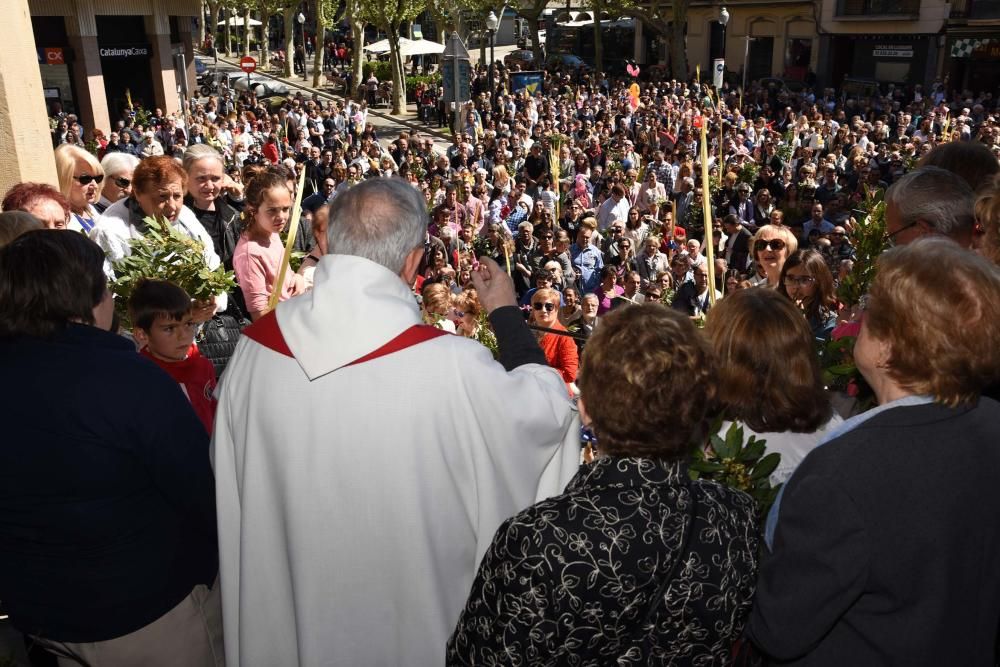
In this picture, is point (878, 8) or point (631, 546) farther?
point (878, 8)

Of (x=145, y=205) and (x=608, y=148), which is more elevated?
(x=145, y=205)

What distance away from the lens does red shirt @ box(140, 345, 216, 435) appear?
3.09m

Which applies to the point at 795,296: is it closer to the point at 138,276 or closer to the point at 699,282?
the point at 138,276

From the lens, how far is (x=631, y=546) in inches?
60.1

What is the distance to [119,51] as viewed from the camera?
2275 centimetres

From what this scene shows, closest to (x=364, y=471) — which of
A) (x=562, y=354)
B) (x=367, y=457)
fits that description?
(x=367, y=457)

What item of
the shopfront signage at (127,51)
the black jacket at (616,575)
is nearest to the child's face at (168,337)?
the black jacket at (616,575)

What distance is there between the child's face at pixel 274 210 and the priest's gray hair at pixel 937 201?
2.63m

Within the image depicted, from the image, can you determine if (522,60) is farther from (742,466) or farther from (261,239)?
(742,466)

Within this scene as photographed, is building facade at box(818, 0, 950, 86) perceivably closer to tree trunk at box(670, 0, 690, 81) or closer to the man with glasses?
tree trunk at box(670, 0, 690, 81)

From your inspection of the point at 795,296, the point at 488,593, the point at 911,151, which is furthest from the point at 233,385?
the point at 911,151

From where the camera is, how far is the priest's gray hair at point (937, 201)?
287 centimetres

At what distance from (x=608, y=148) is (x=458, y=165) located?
3.25 metres

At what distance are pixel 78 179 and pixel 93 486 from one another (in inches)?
127
